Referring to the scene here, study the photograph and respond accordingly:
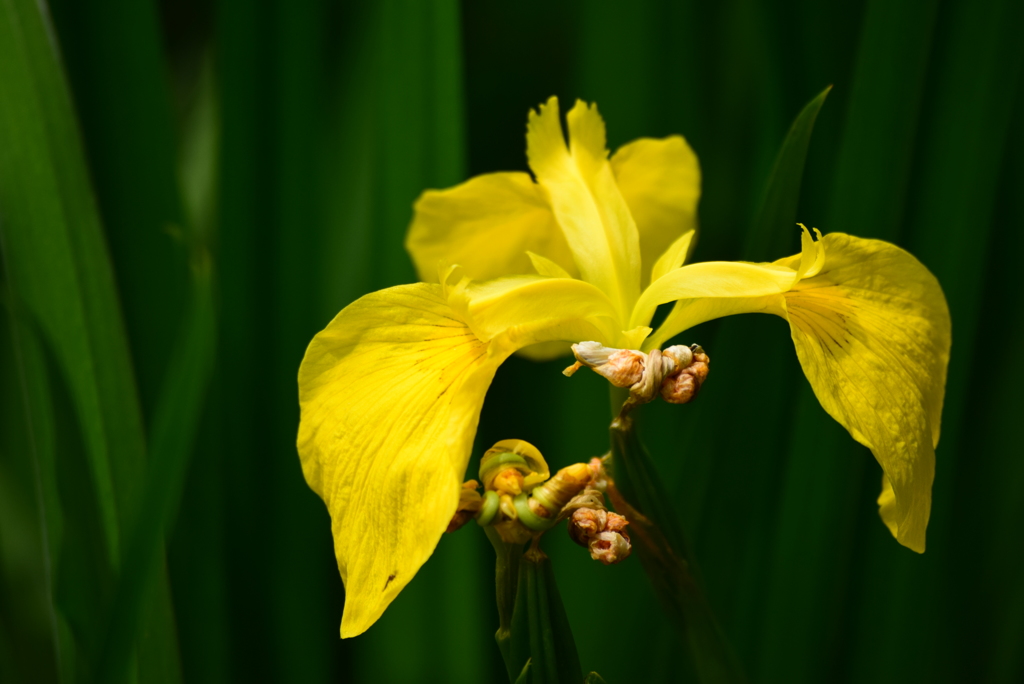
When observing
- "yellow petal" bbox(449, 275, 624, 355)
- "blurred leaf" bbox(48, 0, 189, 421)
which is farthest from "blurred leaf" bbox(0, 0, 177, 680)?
"yellow petal" bbox(449, 275, 624, 355)

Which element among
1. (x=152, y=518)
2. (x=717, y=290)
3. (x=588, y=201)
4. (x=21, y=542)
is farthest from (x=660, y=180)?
(x=21, y=542)

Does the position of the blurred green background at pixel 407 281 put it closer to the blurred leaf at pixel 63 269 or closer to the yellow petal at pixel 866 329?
the blurred leaf at pixel 63 269

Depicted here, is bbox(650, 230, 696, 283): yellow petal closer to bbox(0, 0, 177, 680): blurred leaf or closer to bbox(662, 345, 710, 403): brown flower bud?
bbox(662, 345, 710, 403): brown flower bud

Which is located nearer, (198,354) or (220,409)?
(198,354)

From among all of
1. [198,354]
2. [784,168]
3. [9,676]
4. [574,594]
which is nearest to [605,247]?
[784,168]

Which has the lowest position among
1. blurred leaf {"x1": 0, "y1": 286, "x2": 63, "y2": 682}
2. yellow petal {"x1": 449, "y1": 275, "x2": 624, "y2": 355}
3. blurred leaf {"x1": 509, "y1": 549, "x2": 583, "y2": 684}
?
blurred leaf {"x1": 0, "y1": 286, "x2": 63, "y2": 682}

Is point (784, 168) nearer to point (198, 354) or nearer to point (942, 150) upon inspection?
point (942, 150)
